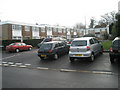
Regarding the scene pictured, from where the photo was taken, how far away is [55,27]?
1852 inches

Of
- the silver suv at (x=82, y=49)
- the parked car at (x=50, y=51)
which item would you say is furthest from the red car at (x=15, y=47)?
the silver suv at (x=82, y=49)

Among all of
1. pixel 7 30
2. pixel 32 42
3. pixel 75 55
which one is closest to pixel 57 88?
pixel 75 55

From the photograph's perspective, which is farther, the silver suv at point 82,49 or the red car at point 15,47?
the red car at point 15,47

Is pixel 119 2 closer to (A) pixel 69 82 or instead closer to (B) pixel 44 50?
(B) pixel 44 50

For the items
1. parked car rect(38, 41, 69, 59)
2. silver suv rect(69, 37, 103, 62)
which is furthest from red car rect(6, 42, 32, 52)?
silver suv rect(69, 37, 103, 62)

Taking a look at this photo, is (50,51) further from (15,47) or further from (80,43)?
(15,47)

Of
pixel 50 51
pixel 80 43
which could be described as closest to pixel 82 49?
pixel 80 43

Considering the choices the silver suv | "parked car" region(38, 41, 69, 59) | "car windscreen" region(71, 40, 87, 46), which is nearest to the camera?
the silver suv

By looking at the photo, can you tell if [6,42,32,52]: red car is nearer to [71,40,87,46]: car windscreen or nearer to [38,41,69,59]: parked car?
[38,41,69,59]: parked car

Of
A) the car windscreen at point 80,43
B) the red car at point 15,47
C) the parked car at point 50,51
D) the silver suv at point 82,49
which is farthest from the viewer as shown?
the red car at point 15,47

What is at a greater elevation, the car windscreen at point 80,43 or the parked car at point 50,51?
the car windscreen at point 80,43

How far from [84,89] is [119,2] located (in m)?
14.8

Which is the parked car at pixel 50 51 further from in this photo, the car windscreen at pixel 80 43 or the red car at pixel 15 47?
the red car at pixel 15 47

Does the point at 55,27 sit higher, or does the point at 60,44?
the point at 55,27
